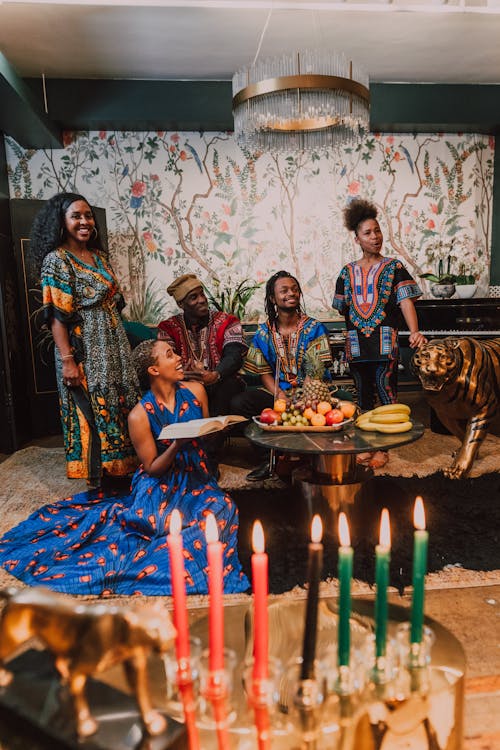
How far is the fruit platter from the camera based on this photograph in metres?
2.78

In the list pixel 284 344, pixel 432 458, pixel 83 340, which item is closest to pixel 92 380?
pixel 83 340

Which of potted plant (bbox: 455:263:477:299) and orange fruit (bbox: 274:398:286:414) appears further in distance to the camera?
potted plant (bbox: 455:263:477:299)

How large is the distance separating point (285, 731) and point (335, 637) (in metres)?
0.26

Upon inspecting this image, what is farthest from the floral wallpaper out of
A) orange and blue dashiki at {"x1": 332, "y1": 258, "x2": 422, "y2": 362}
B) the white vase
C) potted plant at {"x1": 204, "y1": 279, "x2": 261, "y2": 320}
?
orange and blue dashiki at {"x1": 332, "y1": 258, "x2": 422, "y2": 362}

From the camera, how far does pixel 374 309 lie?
3967 millimetres

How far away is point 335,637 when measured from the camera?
1058 millimetres

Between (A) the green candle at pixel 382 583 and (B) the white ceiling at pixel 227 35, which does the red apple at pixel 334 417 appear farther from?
(B) the white ceiling at pixel 227 35

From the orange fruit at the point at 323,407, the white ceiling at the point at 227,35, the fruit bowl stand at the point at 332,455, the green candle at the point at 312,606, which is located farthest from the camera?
the white ceiling at the point at 227,35

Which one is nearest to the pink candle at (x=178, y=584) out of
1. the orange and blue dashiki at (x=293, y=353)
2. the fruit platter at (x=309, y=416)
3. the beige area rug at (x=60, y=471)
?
the beige area rug at (x=60, y=471)

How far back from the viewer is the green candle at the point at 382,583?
2.67ft

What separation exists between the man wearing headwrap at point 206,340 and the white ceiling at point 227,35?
1955 mm

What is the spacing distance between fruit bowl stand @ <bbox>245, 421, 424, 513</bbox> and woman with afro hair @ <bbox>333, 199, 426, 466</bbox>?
1.11 m

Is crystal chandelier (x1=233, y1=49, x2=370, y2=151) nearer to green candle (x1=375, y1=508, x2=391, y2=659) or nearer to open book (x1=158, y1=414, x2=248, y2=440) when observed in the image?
open book (x1=158, y1=414, x2=248, y2=440)

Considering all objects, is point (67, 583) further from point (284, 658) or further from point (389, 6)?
→ point (389, 6)
